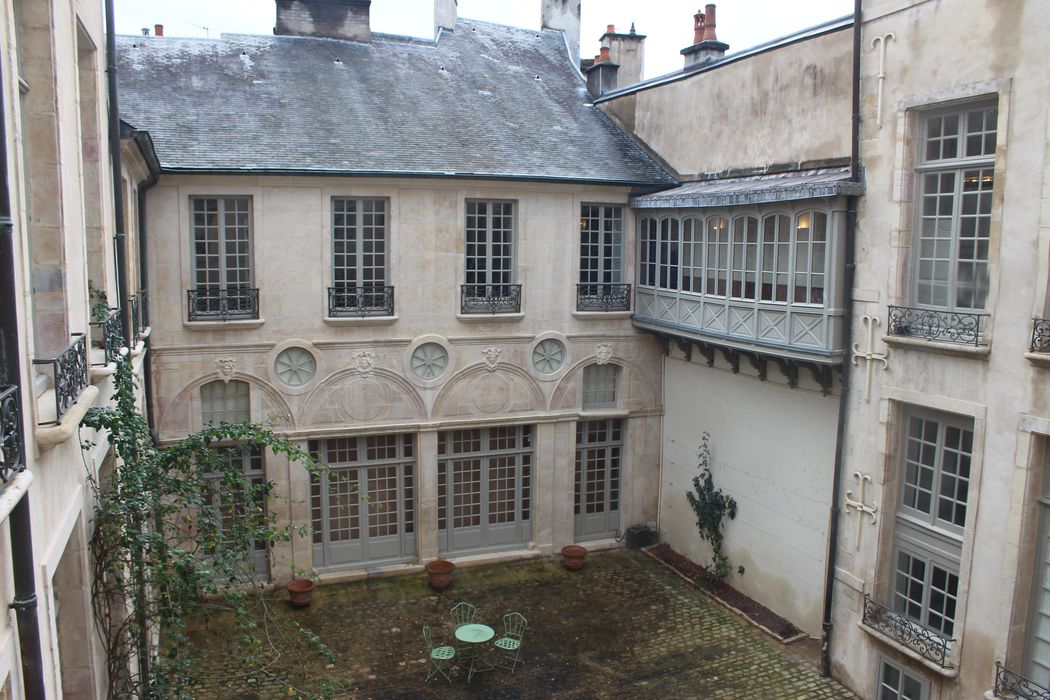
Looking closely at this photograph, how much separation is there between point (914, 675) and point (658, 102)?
34.5ft

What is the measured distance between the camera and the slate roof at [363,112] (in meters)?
13.8

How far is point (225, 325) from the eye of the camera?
13562 millimetres

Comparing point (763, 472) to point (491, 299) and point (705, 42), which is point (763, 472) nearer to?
point (491, 299)

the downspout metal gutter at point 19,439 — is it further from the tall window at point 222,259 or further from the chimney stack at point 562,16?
the chimney stack at point 562,16

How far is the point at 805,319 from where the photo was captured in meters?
11.7

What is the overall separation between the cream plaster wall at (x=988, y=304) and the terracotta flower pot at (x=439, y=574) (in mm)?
6392

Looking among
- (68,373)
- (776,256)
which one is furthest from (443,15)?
(68,373)

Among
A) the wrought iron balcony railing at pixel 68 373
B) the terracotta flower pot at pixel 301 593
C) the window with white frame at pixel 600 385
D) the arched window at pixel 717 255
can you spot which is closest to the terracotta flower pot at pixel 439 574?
the terracotta flower pot at pixel 301 593

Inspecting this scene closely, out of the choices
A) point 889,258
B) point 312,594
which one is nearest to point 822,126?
point 889,258

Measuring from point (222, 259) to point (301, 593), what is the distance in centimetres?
533

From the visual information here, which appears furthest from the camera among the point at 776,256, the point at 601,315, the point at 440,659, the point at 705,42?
the point at 705,42

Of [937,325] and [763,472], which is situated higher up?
[937,325]

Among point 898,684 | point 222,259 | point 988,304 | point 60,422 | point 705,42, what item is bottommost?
point 898,684

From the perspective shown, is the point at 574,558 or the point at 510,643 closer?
the point at 510,643
